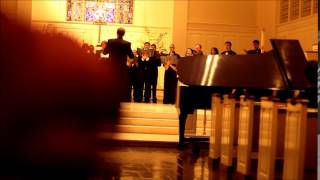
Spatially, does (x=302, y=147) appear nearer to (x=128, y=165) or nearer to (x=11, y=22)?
(x=128, y=165)

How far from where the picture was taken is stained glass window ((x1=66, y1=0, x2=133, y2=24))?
1655cm

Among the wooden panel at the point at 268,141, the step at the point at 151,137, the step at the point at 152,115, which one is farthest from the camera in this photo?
the step at the point at 152,115

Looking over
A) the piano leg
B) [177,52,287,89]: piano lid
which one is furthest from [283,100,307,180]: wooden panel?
the piano leg

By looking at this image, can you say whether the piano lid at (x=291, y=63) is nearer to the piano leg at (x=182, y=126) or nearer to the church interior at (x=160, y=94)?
the church interior at (x=160, y=94)

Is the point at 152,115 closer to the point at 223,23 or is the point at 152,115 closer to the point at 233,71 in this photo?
the point at 233,71

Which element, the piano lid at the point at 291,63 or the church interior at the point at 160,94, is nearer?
the church interior at the point at 160,94

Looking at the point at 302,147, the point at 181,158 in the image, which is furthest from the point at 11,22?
the point at 181,158

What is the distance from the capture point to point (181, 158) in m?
7.39

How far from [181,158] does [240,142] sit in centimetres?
172

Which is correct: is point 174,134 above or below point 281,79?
below

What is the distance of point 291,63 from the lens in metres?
6.54

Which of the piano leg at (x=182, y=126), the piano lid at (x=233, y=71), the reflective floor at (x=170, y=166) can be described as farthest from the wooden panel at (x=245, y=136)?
the piano leg at (x=182, y=126)

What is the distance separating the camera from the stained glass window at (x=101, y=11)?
16.5 metres

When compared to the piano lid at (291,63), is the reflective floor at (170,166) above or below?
below
